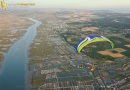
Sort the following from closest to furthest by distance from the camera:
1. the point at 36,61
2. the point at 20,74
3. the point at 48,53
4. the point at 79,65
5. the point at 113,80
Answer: the point at 113,80 → the point at 20,74 → the point at 79,65 → the point at 36,61 → the point at 48,53

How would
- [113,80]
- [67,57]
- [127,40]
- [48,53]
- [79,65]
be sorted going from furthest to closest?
[127,40] → [48,53] → [67,57] → [79,65] → [113,80]

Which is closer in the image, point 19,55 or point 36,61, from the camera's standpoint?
point 36,61

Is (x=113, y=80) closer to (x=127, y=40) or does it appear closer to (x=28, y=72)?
(x=28, y=72)

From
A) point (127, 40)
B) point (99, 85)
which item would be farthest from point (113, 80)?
point (127, 40)

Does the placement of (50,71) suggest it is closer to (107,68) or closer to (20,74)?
(20,74)

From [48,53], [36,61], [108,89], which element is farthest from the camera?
[48,53]

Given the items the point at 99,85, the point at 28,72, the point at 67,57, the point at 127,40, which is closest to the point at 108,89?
the point at 99,85

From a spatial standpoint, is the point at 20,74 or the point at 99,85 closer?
the point at 99,85

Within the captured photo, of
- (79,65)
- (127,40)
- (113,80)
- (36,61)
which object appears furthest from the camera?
(127,40)
